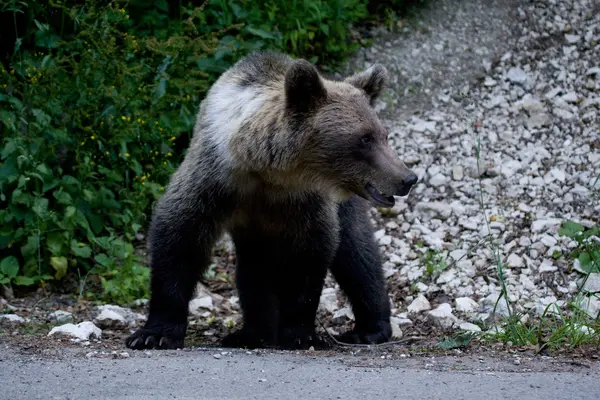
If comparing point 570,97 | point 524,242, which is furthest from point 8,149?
point 570,97

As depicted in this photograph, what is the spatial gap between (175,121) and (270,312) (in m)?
2.56

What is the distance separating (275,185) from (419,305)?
221cm

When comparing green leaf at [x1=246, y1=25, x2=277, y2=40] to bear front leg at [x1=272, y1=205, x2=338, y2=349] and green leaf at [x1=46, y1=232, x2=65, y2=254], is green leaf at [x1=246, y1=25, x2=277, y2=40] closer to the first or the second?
green leaf at [x1=46, y1=232, x2=65, y2=254]

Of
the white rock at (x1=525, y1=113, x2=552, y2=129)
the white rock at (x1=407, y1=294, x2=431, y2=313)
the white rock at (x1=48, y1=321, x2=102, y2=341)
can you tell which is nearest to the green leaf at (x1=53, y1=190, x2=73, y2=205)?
the white rock at (x1=48, y1=321, x2=102, y2=341)

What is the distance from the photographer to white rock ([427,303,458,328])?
7070mm

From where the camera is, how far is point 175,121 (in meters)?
8.70

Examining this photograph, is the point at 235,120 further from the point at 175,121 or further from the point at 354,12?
the point at 354,12

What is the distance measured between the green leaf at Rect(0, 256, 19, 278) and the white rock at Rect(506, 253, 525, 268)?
4.17 metres

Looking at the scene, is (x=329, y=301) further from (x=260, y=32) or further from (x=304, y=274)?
(x=260, y=32)

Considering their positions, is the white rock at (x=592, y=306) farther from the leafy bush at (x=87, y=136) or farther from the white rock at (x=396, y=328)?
the leafy bush at (x=87, y=136)

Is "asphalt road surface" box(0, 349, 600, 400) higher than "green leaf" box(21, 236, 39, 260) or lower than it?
higher

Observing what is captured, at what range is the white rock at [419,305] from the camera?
761 centimetres

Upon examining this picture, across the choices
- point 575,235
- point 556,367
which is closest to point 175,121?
point 575,235

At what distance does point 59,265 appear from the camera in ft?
25.2
